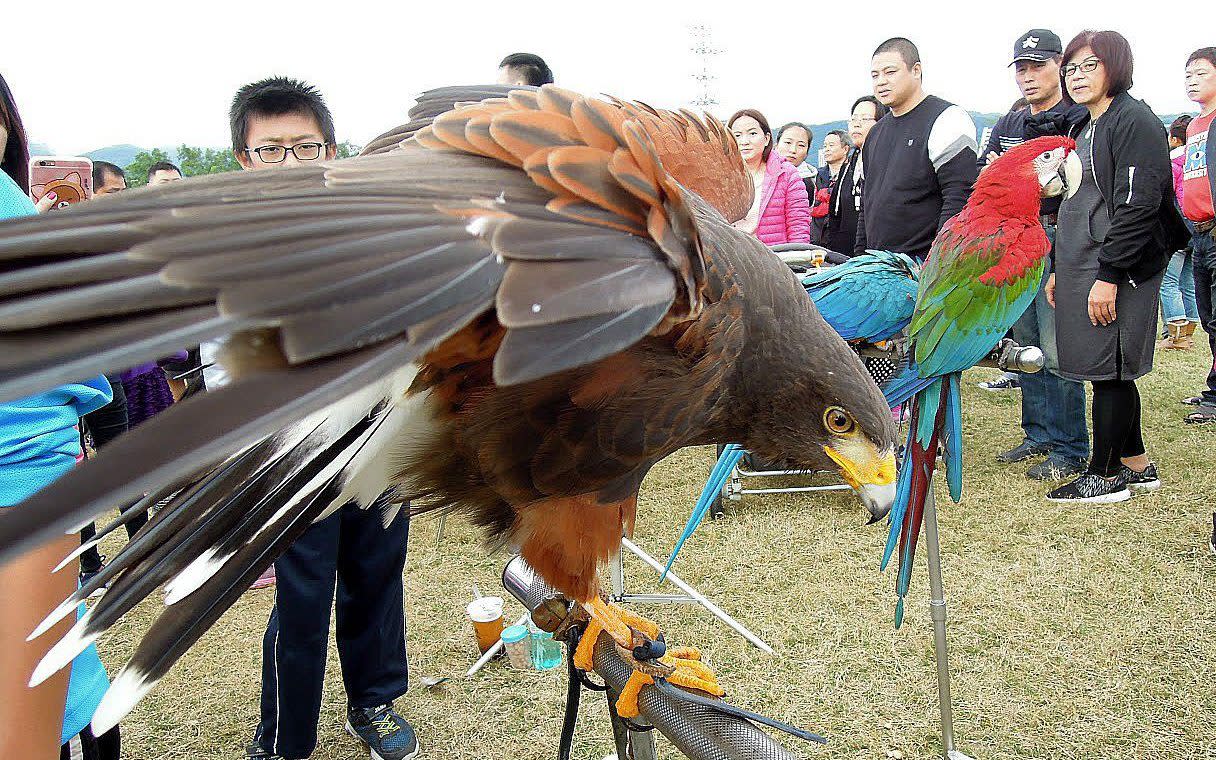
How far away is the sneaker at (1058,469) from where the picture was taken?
500 centimetres

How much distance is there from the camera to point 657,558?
422 centimetres

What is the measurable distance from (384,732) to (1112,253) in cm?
448

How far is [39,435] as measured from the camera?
57.8 inches

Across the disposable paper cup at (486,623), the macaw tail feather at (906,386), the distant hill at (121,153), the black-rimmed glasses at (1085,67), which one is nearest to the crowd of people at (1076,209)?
the black-rimmed glasses at (1085,67)

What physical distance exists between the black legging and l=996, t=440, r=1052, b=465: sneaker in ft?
2.30

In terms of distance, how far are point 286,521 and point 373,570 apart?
1458 millimetres

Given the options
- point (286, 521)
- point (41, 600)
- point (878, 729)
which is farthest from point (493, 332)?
point (878, 729)

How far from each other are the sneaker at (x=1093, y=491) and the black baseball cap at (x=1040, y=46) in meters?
2.89

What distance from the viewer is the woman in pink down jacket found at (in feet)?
17.9

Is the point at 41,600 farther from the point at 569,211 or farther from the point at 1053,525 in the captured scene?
the point at 1053,525

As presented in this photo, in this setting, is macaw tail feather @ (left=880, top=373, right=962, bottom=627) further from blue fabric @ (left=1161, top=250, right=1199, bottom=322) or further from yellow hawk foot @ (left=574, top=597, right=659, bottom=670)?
blue fabric @ (left=1161, top=250, right=1199, bottom=322)

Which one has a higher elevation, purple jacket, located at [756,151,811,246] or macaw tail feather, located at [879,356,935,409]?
purple jacket, located at [756,151,811,246]

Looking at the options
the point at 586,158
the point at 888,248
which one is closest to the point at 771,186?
the point at 888,248

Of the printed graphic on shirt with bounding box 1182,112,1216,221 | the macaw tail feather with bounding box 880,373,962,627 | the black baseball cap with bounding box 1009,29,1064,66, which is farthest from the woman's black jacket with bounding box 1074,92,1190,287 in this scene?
the macaw tail feather with bounding box 880,373,962,627
